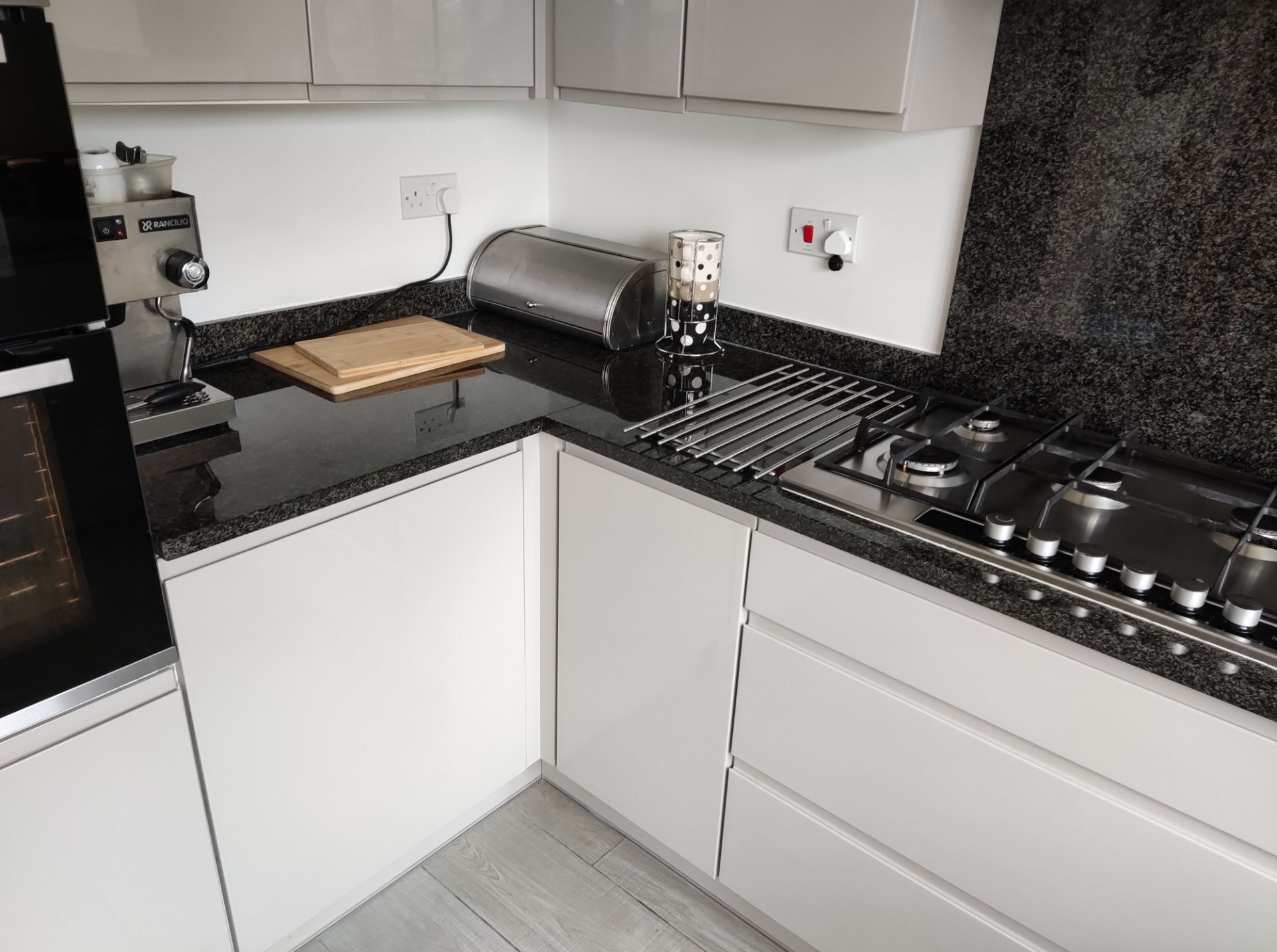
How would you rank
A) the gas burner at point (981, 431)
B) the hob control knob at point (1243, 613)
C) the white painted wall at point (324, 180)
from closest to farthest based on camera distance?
the hob control knob at point (1243, 613)
the gas burner at point (981, 431)
the white painted wall at point (324, 180)

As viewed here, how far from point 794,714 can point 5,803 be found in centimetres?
101

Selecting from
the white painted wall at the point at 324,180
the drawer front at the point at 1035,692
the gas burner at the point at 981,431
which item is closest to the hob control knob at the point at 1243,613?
the drawer front at the point at 1035,692

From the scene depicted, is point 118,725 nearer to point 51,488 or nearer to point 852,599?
point 51,488

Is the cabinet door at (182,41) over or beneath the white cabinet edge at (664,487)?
over

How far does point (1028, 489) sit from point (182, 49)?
1311 millimetres

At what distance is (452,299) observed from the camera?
6.80 ft

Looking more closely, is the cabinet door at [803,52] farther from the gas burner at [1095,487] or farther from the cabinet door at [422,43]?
the gas burner at [1095,487]

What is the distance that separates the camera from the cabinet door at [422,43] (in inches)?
56.1

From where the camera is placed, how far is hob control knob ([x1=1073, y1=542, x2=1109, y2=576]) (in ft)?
3.55

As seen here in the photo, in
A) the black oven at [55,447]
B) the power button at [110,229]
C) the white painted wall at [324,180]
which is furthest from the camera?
the white painted wall at [324,180]

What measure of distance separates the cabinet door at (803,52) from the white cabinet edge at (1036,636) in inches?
24.5

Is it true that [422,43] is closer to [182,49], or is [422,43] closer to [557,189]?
[182,49]

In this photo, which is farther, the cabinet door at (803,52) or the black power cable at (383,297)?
the black power cable at (383,297)

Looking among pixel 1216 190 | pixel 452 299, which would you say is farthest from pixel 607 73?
pixel 1216 190
